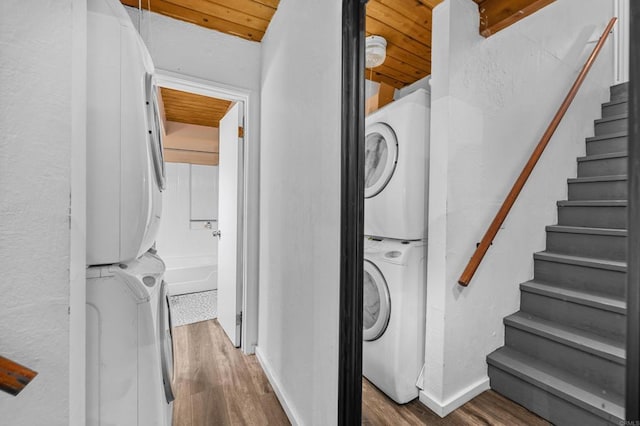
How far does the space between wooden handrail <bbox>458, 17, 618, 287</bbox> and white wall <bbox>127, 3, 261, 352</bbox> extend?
162 centimetres

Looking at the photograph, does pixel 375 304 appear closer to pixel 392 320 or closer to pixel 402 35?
pixel 392 320

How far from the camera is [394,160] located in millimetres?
1110

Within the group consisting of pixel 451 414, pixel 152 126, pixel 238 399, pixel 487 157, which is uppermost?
pixel 152 126

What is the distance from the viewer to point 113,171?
35.7 inches

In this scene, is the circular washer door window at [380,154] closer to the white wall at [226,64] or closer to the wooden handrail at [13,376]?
the wooden handrail at [13,376]

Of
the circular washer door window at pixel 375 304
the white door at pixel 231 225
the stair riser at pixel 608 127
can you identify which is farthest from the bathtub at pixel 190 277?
the stair riser at pixel 608 127

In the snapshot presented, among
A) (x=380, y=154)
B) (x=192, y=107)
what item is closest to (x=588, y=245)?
(x=380, y=154)

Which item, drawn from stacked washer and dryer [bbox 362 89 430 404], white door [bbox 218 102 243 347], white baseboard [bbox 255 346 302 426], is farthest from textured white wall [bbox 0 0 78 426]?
white door [bbox 218 102 243 347]

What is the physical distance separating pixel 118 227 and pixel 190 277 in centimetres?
320

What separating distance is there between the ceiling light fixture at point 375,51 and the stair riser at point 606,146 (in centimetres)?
77

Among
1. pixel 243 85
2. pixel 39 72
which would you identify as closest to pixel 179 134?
pixel 243 85

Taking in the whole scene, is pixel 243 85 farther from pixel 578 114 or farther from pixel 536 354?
pixel 536 354

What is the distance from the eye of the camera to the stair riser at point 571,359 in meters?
0.59

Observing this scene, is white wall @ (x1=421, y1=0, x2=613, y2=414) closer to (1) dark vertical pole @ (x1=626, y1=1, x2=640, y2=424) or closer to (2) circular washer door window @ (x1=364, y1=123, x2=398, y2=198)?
(2) circular washer door window @ (x1=364, y1=123, x2=398, y2=198)
